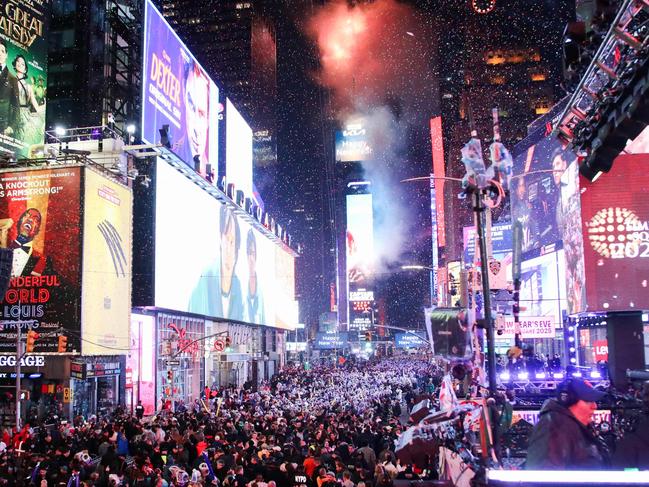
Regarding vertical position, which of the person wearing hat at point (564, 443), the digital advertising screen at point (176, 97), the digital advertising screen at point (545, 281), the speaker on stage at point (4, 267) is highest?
the digital advertising screen at point (176, 97)

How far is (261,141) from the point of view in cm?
19375

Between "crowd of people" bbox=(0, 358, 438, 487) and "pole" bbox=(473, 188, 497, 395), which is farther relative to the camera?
"crowd of people" bbox=(0, 358, 438, 487)

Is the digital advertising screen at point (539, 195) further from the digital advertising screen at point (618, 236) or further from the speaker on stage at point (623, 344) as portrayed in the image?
the speaker on stage at point (623, 344)

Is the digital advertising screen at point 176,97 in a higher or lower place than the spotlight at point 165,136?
higher

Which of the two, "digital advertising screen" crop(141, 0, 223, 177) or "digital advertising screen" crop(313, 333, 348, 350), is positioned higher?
"digital advertising screen" crop(141, 0, 223, 177)

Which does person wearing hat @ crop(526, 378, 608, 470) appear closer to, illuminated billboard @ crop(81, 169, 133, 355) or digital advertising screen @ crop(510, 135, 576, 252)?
illuminated billboard @ crop(81, 169, 133, 355)

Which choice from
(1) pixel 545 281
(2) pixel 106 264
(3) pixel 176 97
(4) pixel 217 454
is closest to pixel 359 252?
(1) pixel 545 281

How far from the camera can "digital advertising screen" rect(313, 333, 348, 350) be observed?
90.7m

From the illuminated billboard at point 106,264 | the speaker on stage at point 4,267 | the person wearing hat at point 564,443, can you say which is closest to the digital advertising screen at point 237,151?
the illuminated billboard at point 106,264

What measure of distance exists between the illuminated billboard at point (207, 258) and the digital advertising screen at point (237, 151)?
554 centimetres

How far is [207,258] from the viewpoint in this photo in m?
48.5

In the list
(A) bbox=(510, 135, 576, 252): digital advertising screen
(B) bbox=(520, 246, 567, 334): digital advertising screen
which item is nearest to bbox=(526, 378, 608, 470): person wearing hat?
(A) bbox=(510, 135, 576, 252): digital advertising screen

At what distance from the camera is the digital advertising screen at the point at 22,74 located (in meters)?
33.1

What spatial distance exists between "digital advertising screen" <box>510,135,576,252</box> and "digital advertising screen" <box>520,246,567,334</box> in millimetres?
816
